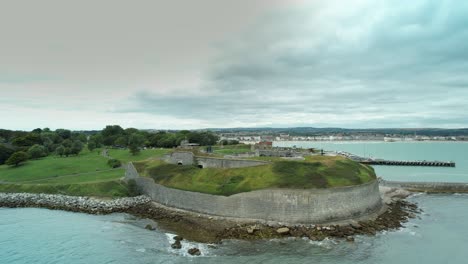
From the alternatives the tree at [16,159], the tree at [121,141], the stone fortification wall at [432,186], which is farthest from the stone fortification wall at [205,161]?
the tree at [121,141]

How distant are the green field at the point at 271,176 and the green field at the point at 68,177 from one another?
6.68m

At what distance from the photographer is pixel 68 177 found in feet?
155

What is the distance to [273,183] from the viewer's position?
3188 cm

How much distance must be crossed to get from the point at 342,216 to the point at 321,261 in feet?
30.0

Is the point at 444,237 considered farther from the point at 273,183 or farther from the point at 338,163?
the point at 273,183

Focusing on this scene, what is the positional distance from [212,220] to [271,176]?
714 cm

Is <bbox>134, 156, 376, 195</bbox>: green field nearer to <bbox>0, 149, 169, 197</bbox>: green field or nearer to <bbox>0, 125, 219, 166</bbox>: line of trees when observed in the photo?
<bbox>0, 149, 169, 197</bbox>: green field

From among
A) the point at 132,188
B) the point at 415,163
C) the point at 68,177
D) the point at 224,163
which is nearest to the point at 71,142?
the point at 68,177

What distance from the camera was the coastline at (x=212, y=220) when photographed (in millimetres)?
27766

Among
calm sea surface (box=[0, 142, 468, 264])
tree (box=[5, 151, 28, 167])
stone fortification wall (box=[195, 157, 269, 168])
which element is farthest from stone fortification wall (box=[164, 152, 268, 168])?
tree (box=[5, 151, 28, 167])

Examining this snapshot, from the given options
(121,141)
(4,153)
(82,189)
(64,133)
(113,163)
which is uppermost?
(64,133)

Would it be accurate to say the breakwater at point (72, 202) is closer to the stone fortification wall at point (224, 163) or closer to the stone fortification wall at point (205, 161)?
the stone fortification wall at point (205, 161)

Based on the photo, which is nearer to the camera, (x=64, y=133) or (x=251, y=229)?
(x=251, y=229)

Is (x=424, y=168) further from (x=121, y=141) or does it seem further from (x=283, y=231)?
(x=121, y=141)
